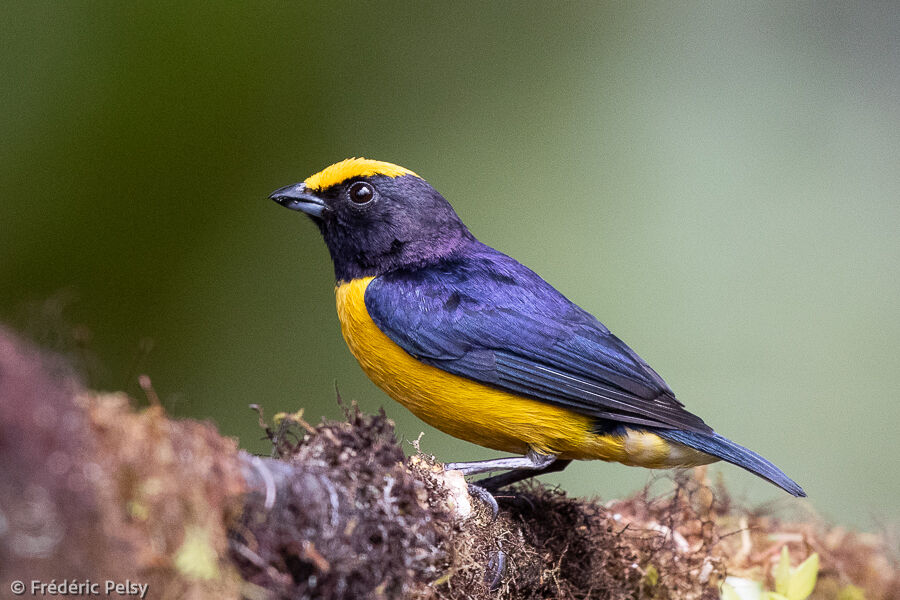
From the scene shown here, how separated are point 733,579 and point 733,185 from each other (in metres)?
5.35

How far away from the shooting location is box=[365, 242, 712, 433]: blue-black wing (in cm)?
365

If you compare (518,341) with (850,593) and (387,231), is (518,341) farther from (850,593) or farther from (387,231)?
(850,593)

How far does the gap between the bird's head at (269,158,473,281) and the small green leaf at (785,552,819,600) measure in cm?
Result: 224

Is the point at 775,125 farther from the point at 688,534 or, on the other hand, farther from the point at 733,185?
the point at 688,534

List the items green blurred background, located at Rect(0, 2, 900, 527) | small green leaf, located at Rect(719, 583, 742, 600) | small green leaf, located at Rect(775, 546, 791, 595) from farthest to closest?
green blurred background, located at Rect(0, 2, 900, 527)
small green leaf, located at Rect(775, 546, 791, 595)
small green leaf, located at Rect(719, 583, 742, 600)

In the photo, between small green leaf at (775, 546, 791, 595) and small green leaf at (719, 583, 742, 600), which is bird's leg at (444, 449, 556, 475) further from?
small green leaf at (775, 546, 791, 595)

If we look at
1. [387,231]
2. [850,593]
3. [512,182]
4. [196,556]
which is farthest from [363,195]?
[512,182]

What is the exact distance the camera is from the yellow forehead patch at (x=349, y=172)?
4441 mm

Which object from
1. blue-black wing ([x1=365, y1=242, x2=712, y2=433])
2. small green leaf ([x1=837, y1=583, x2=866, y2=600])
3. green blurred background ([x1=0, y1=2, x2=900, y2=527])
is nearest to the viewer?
blue-black wing ([x1=365, y1=242, x2=712, y2=433])

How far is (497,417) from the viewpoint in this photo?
3646 millimetres

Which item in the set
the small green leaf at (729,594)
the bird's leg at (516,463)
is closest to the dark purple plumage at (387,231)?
the bird's leg at (516,463)

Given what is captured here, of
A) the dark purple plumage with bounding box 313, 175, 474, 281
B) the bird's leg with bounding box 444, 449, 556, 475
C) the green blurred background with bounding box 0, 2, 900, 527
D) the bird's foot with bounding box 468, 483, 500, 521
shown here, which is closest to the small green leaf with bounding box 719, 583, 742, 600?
the bird's leg with bounding box 444, 449, 556, 475

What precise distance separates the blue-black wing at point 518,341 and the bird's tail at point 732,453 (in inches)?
2.1

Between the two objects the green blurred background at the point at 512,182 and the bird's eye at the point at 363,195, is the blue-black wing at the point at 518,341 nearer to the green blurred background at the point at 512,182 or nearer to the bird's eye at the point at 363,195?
the bird's eye at the point at 363,195
